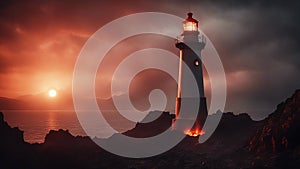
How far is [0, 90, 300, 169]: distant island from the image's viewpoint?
27031 mm

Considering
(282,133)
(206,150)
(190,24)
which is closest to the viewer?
(282,133)

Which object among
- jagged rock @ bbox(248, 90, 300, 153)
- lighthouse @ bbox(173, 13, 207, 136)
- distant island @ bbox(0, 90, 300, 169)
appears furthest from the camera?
lighthouse @ bbox(173, 13, 207, 136)

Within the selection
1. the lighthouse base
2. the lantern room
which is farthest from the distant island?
the lantern room

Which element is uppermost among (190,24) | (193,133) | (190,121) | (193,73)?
(190,24)

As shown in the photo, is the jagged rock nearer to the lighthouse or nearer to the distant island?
the distant island

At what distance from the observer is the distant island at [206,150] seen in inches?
1064

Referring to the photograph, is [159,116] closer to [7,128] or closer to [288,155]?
[7,128]

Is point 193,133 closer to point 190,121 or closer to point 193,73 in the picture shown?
point 190,121

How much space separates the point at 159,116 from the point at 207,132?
13.9 meters

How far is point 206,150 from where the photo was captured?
35469mm

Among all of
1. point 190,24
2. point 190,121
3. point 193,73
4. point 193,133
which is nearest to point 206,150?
point 193,133

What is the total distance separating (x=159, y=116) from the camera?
174ft

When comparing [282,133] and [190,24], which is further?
[190,24]

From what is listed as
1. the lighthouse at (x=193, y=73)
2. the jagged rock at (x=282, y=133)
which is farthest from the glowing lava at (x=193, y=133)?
the jagged rock at (x=282, y=133)
